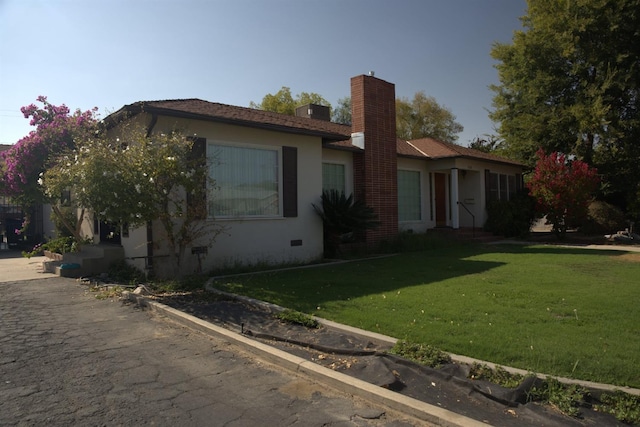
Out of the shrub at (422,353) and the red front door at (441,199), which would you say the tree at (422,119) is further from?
the shrub at (422,353)

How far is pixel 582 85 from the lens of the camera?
21125mm

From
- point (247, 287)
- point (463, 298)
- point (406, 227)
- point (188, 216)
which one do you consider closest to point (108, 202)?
point (188, 216)

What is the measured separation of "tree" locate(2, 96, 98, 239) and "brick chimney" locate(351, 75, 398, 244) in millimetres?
7583

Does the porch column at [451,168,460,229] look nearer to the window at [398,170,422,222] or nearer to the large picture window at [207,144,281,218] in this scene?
the window at [398,170,422,222]

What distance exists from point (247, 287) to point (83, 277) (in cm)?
450

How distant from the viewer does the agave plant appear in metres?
12.2

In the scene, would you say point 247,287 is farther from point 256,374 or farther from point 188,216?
point 256,374

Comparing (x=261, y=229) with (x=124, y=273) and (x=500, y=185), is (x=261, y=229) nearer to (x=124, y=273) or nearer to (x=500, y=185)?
(x=124, y=273)

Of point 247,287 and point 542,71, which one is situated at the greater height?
point 542,71

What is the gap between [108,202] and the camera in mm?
7891

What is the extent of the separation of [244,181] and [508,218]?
11845 millimetres

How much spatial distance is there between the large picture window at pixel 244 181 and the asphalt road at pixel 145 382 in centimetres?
429

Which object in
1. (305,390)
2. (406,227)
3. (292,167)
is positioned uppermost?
(292,167)

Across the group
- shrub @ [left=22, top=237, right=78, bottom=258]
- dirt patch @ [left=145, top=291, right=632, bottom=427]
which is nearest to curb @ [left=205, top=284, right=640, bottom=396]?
dirt patch @ [left=145, top=291, right=632, bottom=427]
